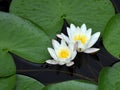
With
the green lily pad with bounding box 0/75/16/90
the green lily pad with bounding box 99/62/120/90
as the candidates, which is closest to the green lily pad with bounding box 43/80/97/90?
the green lily pad with bounding box 99/62/120/90

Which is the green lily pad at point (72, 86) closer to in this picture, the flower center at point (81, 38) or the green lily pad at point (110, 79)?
the green lily pad at point (110, 79)

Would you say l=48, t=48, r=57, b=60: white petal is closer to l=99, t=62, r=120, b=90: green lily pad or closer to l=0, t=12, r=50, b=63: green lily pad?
l=0, t=12, r=50, b=63: green lily pad

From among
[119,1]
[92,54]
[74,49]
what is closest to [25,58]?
[74,49]

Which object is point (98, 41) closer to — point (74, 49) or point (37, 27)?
point (74, 49)

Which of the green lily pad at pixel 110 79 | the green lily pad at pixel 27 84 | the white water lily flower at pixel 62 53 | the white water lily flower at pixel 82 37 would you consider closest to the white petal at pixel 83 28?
the white water lily flower at pixel 82 37

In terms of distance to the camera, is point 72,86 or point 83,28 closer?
point 72,86

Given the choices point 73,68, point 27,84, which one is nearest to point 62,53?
point 73,68

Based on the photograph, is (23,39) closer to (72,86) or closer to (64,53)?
(64,53)
